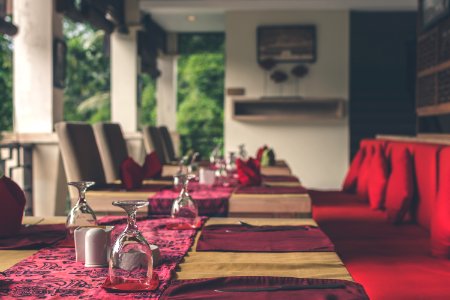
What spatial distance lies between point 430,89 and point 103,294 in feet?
16.2

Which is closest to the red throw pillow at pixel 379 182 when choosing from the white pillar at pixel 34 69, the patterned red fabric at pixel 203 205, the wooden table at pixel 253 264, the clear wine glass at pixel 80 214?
the patterned red fabric at pixel 203 205

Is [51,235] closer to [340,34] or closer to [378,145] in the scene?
[378,145]

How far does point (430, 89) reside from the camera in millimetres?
5523

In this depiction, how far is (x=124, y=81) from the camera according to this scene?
8.02m

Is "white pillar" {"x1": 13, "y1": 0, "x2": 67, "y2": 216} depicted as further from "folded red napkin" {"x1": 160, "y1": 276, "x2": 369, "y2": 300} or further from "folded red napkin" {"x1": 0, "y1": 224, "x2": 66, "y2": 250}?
"folded red napkin" {"x1": 160, "y1": 276, "x2": 369, "y2": 300}

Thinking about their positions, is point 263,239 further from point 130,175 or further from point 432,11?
point 432,11

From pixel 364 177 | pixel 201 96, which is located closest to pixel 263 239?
pixel 364 177

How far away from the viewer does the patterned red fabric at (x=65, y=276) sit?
3.60ft

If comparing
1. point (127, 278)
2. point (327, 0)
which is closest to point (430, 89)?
point (327, 0)

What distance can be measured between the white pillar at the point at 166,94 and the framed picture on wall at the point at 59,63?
17.8ft

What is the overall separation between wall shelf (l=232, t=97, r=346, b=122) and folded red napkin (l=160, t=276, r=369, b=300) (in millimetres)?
7633

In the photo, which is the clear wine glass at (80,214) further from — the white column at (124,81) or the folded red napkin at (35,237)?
the white column at (124,81)

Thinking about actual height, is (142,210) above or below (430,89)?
below

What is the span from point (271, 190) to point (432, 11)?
126 inches
